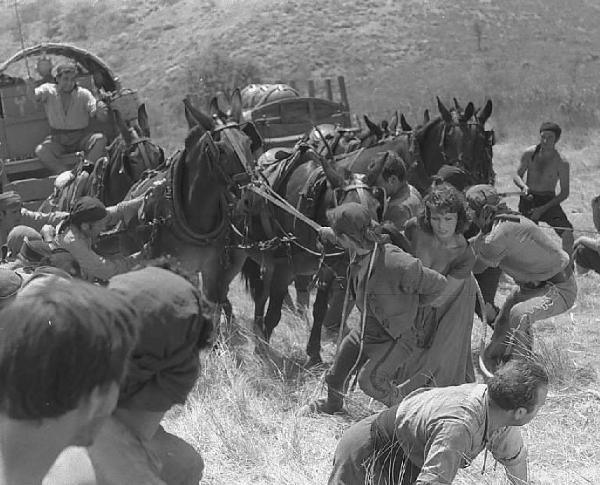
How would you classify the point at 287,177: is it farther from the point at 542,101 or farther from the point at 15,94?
the point at 542,101

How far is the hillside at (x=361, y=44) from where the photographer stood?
→ 37.9m

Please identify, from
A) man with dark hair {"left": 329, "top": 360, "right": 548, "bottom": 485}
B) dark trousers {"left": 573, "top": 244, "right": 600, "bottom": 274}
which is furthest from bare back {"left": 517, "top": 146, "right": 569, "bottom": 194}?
man with dark hair {"left": 329, "top": 360, "right": 548, "bottom": 485}

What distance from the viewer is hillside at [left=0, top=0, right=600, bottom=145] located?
37.9 meters

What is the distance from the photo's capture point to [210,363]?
23.5 feet

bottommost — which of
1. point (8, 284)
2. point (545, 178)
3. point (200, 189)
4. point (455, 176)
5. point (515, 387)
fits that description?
point (545, 178)

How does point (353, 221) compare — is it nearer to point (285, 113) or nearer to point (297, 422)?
point (297, 422)

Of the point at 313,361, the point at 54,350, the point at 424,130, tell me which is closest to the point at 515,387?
the point at 54,350

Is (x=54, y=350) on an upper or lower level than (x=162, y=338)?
upper

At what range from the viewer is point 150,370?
7.73ft

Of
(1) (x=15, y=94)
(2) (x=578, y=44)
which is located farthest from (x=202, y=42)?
(1) (x=15, y=94)

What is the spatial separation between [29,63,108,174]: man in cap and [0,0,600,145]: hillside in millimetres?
21915

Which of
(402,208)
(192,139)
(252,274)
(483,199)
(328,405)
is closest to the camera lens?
(328,405)

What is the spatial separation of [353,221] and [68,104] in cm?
624

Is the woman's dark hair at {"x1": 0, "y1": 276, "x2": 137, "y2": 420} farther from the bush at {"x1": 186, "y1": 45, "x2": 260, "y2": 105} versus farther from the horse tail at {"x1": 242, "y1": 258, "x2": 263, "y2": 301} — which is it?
the bush at {"x1": 186, "y1": 45, "x2": 260, "y2": 105}
